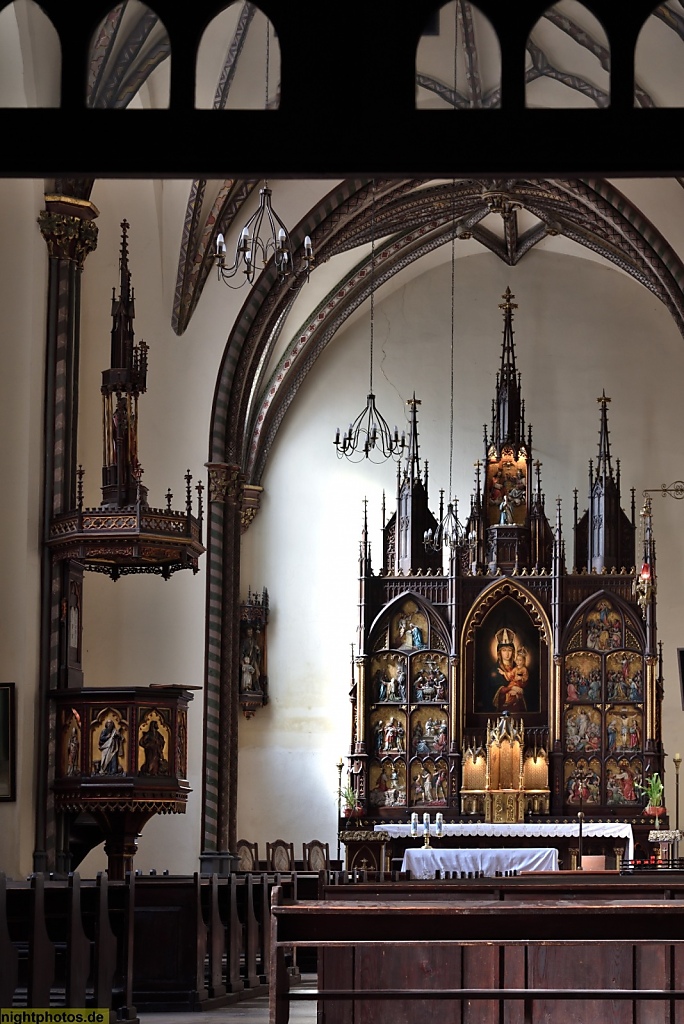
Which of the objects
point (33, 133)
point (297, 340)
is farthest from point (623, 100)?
point (297, 340)

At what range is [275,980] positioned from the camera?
6.91 metres

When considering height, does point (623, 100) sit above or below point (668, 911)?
above

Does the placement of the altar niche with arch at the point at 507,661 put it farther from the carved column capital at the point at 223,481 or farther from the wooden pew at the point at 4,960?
the wooden pew at the point at 4,960

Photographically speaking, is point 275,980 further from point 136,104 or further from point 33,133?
point 136,104

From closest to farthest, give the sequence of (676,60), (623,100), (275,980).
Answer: (623,100)
(275,980)
(676,60)

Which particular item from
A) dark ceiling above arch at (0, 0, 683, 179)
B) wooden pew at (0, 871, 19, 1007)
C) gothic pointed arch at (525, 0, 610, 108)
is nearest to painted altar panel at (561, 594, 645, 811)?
gothic pointed arch at (525, 0, 610, 108)

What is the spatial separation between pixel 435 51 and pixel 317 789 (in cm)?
1157

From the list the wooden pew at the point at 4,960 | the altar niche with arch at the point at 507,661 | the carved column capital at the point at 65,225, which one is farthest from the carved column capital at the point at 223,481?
the wooden pew at the point at 4,960

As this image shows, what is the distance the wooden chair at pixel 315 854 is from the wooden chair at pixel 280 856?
0.21 m

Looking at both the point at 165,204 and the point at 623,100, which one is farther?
the point at 165,204

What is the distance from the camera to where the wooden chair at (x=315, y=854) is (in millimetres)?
22172

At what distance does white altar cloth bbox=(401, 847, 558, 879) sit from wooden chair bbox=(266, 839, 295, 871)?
1846mm

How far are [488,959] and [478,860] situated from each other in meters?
11.7

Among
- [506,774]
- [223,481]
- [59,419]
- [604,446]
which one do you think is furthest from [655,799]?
[59,419]
